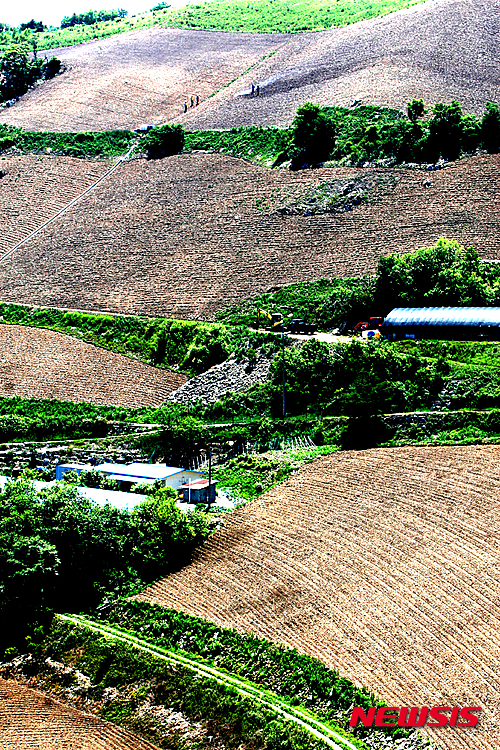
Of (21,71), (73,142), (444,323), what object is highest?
(21,71)

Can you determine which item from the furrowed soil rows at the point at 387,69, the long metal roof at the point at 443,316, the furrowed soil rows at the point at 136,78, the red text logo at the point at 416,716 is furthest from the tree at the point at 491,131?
the red text logo at the point at 416,716

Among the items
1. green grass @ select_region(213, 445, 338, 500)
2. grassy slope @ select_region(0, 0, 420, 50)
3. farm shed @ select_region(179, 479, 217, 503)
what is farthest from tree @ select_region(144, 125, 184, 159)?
farm shed @ select_region(179, 479, 217, 503)

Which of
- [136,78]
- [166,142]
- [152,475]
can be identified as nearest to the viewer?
[152,475]

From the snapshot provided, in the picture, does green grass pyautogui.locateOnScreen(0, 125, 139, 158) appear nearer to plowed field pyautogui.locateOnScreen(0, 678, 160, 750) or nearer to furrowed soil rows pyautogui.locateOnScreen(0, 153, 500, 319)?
furrowed soil rows pyautogui.locateOnScreen(0, 153, 500, 319)

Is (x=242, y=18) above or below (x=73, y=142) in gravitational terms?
above

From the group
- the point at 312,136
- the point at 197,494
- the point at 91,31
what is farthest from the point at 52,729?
the point at 91,31

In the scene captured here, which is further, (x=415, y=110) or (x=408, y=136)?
(x=415, y=110)

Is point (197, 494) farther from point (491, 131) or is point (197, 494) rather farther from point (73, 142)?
point (73, 142)

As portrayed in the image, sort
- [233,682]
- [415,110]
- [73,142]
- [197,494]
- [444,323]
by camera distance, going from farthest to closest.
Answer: [73,142]
[415,110]
[444,323]
[197,494]
[233,682]
